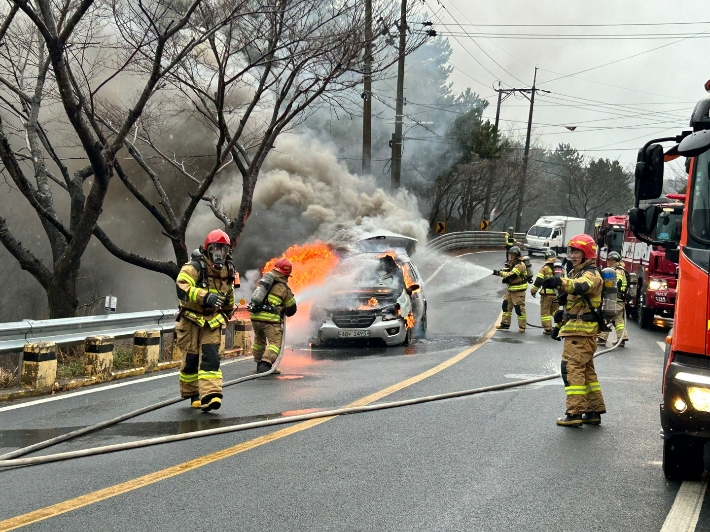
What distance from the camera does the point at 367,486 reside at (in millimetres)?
5000

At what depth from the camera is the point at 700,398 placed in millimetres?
4613

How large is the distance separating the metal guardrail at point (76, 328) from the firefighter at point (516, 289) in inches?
287

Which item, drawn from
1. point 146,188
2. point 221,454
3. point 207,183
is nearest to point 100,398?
point 221,454

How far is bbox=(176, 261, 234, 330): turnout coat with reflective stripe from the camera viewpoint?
7480mm

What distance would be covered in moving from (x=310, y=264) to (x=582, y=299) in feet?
25.0

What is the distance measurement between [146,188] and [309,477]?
25.5 m

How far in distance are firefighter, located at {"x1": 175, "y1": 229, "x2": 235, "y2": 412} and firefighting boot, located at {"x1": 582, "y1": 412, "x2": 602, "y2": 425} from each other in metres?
→ 3.37

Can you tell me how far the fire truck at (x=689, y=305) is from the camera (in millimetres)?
4668

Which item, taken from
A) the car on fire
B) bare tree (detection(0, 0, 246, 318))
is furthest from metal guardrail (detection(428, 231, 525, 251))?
bare tree (detection(0, 0, 246, 318))

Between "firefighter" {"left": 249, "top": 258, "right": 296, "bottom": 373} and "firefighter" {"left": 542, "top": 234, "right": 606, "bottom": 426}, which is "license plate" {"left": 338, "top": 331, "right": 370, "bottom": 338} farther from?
"firefighter" {"left": 542, "top": 234, "right": 606, "bottom": 426}

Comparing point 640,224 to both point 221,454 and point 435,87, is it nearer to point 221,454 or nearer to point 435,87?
point 221,454

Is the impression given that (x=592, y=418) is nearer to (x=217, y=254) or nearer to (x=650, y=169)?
(x=650, y=169)

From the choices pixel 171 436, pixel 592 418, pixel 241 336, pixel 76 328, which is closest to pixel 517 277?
pixel 241 336

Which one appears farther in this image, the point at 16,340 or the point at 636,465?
the point at 16,340
